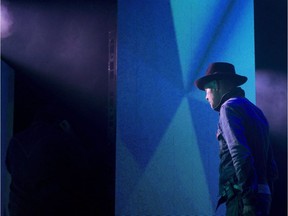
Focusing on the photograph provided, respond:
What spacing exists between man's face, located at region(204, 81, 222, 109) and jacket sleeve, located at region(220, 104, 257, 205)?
300mm

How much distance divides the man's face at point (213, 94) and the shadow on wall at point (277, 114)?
0.63 meters

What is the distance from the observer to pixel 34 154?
2.12 meters

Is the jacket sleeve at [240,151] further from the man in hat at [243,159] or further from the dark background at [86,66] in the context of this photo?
the dark background at [86,66]

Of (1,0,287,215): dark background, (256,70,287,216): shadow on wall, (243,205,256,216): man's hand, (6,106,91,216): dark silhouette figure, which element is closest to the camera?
(243,205,256,216): man's hand

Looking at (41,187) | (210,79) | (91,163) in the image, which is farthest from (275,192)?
(41,187)

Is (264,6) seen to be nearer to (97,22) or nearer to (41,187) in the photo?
(97,22)

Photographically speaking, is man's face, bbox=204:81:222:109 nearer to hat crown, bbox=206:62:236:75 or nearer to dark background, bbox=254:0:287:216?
hat crown, bbox=206:62:236:75

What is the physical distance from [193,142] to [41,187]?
4.58ft

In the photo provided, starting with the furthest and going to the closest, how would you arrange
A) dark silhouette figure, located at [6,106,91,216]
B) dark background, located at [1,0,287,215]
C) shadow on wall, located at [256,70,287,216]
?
shadow on wall, located at [256,70,287,216], dark background, located at [1,0,287,215], dark silhouette figure, located at [6,106,91,216]

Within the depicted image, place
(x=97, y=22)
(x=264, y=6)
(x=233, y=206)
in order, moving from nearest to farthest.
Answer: (x=233, y=206)
(x=97, y=22)
(x=264, y=6)

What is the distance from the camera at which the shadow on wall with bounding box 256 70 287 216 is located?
2619 millimetres

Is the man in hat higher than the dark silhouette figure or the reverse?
higher

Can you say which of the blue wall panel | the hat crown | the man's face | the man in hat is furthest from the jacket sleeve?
the blue wall panel

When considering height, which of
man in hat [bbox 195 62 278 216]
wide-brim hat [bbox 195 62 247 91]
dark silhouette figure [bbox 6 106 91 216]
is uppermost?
wide-brim hat [bbox 195 62 247 91]
